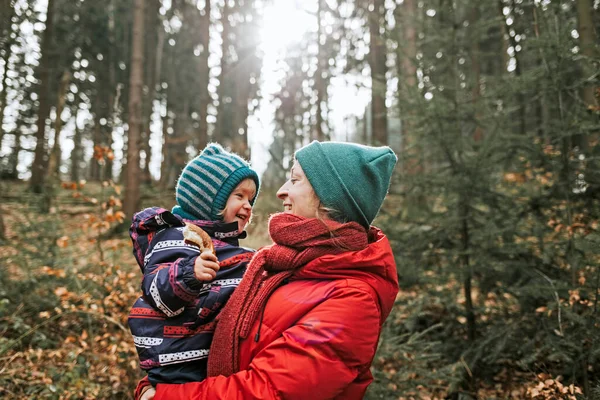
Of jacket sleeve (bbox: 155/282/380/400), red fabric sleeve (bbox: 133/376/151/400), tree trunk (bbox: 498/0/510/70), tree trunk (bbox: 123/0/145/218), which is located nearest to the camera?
jacket sleeve (bbox: 155/282/380/400)

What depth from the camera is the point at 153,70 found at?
18234mm

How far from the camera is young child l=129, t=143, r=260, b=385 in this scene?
1549mm

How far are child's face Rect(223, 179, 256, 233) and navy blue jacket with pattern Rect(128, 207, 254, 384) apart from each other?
25cm

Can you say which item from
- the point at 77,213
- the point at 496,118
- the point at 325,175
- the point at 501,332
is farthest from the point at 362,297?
the point at 77,213

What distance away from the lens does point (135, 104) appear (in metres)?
9.02

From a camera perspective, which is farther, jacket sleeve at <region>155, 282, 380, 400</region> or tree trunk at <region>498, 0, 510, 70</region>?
tree trunk at <region>498, 0, 510, 70</region>

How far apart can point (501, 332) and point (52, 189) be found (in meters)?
6.77

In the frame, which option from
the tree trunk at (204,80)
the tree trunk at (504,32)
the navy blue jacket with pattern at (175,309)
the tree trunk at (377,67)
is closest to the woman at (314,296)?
the navy blue jacket with pattern at (175,309)

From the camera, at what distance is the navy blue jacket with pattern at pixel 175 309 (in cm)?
154

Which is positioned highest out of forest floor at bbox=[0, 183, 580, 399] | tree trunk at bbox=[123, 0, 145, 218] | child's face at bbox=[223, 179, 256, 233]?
tree trunk at bbox=[123, 0, 145, 218]

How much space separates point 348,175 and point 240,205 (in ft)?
2.18

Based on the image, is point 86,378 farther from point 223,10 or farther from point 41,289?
point 223,10

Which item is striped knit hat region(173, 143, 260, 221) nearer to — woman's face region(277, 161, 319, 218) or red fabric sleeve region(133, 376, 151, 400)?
woman's face region(277, 161, 319, 218)

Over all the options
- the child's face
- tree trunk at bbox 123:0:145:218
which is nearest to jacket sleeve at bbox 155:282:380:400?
the child's face
